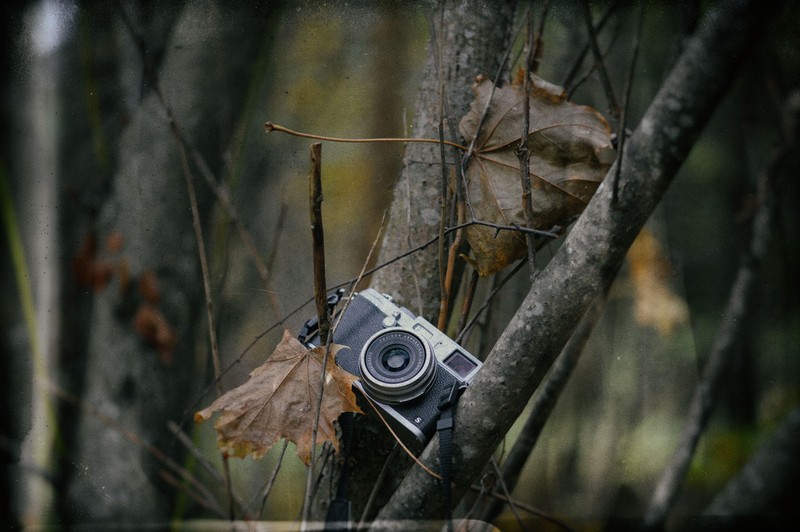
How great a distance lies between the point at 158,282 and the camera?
3.49 ft

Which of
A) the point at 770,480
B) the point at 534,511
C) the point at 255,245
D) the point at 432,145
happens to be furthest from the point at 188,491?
the point at 770,480

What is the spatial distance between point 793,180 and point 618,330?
296 millimetres

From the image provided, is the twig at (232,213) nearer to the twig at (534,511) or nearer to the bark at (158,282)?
the bark at (158,282)

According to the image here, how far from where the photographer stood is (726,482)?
2.52ft

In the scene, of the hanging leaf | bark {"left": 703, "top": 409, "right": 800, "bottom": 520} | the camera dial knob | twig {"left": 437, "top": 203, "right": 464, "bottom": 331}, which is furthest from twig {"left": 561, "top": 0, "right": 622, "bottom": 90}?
bark {"left": 703, "top": 409, "right": 800, "bottom": 520}

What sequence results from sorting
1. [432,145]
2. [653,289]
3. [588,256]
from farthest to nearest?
[653,289], [432,145], [588,256]

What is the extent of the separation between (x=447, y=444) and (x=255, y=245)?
0.49 metres

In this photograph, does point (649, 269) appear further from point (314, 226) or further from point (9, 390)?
point (9, 390)

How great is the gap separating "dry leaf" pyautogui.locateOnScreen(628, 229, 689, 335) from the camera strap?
1.40ft

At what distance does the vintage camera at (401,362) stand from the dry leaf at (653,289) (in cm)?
38

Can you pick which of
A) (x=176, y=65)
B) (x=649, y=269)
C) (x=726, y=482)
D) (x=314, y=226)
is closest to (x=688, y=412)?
(x=726, y=482)

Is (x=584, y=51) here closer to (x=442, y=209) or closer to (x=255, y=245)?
(x=442, y=209)

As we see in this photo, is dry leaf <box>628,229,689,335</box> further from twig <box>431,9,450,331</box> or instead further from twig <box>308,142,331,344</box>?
twig <box>308,142,331,344</box>

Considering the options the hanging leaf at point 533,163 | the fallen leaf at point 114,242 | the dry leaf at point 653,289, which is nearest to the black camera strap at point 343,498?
the hanging leaf at point 533,163
